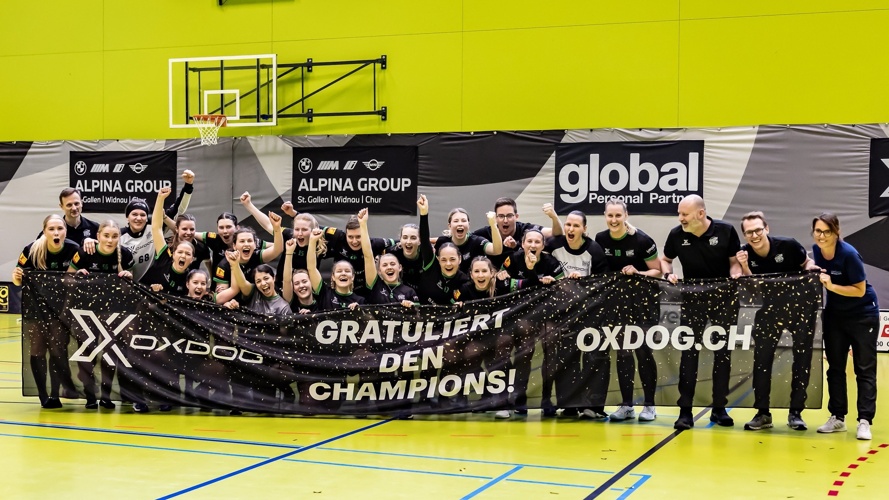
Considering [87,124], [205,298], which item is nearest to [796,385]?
[205,298]

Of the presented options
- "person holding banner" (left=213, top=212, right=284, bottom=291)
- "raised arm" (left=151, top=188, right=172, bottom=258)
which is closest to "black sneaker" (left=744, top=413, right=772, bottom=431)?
"person holding banner" (left=213, top=212, right=284, bottom=291)

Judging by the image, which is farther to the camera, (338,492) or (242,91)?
(242,91)

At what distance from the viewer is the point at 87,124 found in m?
20.4

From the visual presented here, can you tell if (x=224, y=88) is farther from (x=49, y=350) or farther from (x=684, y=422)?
(x=684, y=422)

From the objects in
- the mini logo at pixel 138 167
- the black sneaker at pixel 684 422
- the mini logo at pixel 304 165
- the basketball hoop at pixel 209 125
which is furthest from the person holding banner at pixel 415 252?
the mini logo at pixel 138 167

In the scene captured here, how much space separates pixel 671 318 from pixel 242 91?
12848mm

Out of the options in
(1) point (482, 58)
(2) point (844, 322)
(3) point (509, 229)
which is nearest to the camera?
(2) point (844, 322)

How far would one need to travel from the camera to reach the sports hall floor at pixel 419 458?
648 centimetres

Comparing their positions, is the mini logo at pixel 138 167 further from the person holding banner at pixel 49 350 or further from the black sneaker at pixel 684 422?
the black sneaker at pixel 684 422

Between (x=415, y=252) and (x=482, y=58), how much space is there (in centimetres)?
892

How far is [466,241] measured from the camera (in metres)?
10.2

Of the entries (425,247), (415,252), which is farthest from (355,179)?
(425,247)

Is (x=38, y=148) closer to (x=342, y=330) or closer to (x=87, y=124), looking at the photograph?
(x=87, y=124)

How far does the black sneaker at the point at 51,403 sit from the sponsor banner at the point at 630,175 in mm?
9901
